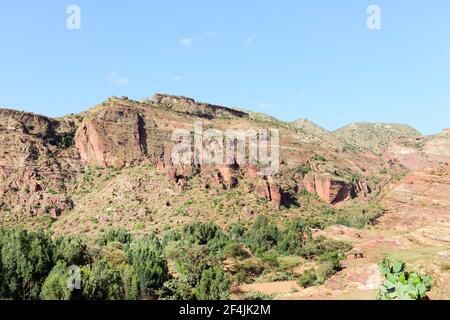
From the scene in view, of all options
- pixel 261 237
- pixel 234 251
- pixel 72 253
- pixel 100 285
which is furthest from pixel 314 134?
pixel 100 285

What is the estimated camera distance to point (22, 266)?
25.9m

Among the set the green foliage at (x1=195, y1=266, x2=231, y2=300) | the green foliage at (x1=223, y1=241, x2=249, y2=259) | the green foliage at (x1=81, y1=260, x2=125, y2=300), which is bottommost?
the green foliage at (x1=223, y1=241, x2=249, y2=259)

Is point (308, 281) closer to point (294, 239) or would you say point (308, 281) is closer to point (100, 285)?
point (100, 285)

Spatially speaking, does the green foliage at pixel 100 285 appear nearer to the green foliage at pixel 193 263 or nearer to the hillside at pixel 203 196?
the green foliage at pixel 193 263

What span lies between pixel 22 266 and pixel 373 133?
160m

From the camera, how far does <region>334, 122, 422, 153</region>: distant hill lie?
15926cm

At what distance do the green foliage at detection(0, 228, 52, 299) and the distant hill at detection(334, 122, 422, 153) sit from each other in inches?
5475

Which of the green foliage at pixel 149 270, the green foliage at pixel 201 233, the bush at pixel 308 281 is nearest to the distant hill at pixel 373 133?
the green foliage at pixel 201 233

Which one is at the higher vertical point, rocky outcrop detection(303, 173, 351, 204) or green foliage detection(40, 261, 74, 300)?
rocky outcrop detection(303, 173, 351, 204)

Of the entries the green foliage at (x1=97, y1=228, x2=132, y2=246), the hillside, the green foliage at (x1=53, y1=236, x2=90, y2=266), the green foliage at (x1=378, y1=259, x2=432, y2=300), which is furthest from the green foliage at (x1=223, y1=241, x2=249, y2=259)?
the green foliage at (x1=378, y1=259, x2=432, y2=300)

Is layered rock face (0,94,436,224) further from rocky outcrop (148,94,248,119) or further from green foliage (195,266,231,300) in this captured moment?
green foliage (195,266,231,300)

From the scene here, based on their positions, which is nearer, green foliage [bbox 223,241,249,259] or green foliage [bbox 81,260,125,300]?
green foliage [bbox 81,260,125,300]

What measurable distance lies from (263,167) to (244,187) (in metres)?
10.2
